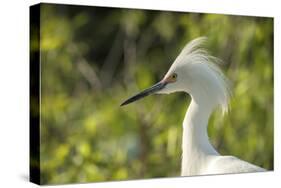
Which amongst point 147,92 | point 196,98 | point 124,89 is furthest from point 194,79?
point 124,89

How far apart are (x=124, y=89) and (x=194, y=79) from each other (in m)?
0.55

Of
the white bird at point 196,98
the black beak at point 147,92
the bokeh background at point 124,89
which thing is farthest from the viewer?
the white bird at point 196,98

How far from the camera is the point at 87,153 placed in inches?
198

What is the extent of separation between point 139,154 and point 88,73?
0.74 meters

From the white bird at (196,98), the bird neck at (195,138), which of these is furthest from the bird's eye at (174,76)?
the bird neck at (195,138)

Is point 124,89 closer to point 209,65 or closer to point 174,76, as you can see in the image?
point 174,76

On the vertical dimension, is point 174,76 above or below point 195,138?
above

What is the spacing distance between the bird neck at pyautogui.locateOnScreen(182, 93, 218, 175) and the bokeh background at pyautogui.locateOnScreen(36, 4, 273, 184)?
6 centimetres

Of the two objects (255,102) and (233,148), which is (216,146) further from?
(255,102)

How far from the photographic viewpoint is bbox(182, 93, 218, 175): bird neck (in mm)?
5363

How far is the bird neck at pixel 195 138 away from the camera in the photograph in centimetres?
536

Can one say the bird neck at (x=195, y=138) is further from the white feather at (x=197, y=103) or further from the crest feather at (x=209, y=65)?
the crest feather at (x=209, y=65)

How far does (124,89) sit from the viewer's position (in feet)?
17.0

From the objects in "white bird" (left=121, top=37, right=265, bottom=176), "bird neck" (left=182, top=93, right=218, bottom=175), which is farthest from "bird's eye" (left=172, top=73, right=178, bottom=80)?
"bird neck" (left=182, top=93, right=218, bottom=175)
